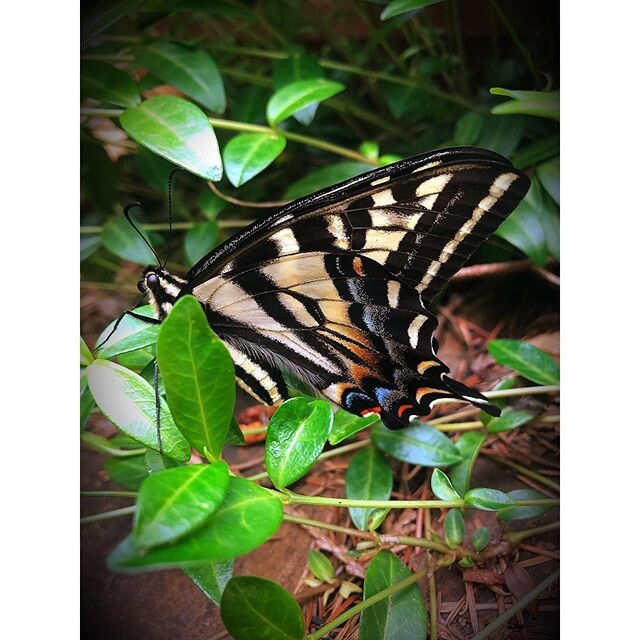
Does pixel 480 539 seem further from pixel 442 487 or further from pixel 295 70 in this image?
pixel 295 70

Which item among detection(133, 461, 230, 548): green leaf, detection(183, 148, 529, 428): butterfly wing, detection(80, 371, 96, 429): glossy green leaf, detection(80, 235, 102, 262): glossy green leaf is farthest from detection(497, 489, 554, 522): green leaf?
detection(80, 235, 102, 262): glossy green leaf

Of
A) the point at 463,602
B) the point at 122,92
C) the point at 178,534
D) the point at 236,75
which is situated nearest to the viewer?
the point at 178,534

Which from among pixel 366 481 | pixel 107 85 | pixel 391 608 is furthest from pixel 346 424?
pixel 107 85

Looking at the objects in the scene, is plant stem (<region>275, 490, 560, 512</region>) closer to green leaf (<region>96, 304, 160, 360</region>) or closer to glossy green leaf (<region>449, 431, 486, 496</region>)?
glossy green leaf (<region>449, 431, 486, 496</region>)

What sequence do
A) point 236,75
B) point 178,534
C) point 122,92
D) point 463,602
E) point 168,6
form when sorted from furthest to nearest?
point 236,75 → point 168,6 → point 122,92 → point 463,602 → point 178,534
